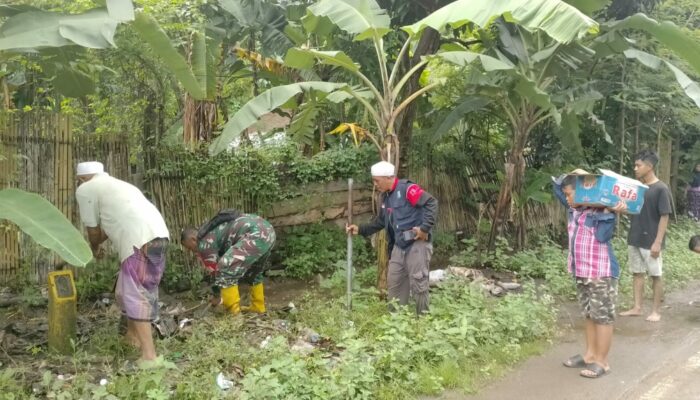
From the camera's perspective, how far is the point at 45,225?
3.84m

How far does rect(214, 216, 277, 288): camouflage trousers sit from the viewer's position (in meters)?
6.14

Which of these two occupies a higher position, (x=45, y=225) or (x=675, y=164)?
(x=45, y=225)

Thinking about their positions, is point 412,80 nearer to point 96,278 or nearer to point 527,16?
point 527,16

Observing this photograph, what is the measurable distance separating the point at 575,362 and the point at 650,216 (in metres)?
2.63

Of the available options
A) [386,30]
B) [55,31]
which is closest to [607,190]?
[386,30]

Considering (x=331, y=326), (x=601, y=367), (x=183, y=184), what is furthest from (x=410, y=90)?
(x=601, y=367)

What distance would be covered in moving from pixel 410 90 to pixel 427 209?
11.3ft

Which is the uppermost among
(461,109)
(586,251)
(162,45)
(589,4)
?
Result: (589,4)

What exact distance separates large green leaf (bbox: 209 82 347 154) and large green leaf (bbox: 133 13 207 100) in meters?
0.92

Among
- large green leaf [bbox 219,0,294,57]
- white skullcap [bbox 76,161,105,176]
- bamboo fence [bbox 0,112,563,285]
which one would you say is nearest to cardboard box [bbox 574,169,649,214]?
white skullcap [bbox 76,161,105,176]

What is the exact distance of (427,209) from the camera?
19.7 ft

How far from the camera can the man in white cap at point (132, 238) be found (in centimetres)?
491

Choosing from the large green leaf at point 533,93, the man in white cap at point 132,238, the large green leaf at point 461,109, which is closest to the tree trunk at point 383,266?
the large green leaf at point 533,93

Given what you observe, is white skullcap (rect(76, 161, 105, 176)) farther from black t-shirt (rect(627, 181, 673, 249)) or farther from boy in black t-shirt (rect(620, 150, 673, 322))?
black t-shirt (rect(627, 181, 673, 249))
